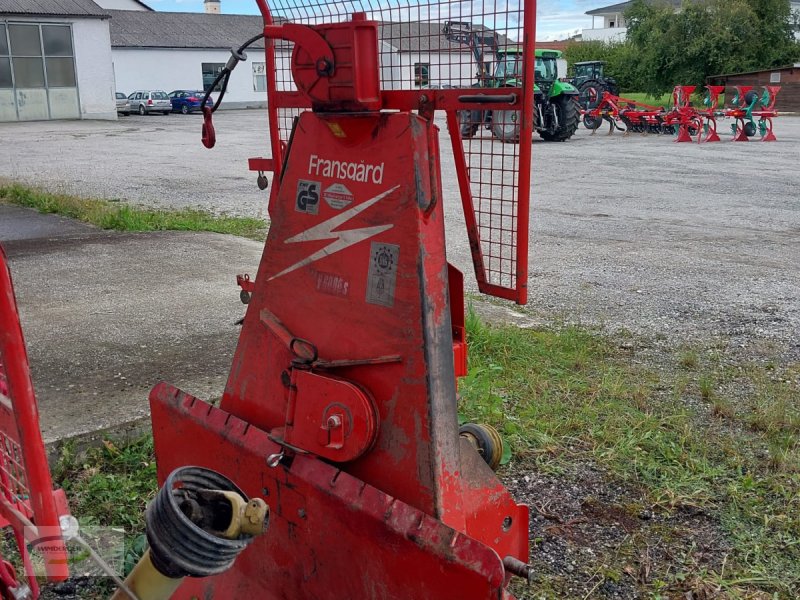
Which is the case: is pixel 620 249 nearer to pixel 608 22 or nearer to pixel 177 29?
pixel 177 29

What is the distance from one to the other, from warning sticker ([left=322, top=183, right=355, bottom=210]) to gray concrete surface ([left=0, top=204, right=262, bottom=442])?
2.03 meters

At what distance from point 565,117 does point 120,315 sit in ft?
58.4

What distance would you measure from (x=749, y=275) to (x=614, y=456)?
13.5ft

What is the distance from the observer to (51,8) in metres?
32.2

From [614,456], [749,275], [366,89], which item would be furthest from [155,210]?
[366,89]

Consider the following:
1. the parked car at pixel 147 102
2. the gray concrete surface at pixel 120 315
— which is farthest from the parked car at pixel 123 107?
the gray concrete surface at pixel 120 315

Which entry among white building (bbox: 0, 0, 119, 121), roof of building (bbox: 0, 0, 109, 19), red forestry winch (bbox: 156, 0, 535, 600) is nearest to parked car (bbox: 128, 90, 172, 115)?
white building (bbox: 0, 0, 119, 121)

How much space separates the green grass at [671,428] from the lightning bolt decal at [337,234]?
162cm

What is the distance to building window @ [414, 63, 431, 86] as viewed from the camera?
8.18 ft

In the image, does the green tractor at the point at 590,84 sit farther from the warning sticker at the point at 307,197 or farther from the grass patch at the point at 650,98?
the warning sticker at the point at 307,197

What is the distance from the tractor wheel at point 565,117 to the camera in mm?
21312

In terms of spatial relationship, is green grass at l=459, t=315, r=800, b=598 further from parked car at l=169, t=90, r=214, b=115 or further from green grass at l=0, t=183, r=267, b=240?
parked car at l=169, t=90, r=214, b=115

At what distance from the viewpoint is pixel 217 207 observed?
35.7ft

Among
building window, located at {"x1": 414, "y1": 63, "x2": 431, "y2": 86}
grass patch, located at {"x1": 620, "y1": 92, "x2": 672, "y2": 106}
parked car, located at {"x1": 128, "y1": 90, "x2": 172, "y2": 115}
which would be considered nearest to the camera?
building window, located at {"x1": 414, "y1": 63, "x2": 431, "y2": 86}
